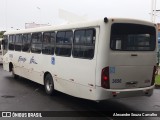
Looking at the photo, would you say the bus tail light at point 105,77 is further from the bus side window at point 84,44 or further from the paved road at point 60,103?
the paved road at point 60,103

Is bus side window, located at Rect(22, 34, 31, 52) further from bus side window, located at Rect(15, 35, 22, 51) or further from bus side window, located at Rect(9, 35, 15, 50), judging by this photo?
bus side window, located at Rect(9, 35, 15, 50)

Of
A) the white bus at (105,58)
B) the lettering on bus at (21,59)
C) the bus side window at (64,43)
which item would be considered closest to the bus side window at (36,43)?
the lettering on bus at (21,59)

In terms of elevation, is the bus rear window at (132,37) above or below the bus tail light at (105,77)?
above

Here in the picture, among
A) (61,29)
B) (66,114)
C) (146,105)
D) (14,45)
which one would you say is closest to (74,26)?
(61,29)

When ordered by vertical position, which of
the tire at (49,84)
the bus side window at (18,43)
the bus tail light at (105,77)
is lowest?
the tire at (49,84)

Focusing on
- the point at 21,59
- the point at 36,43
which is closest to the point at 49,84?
the point at 36,43

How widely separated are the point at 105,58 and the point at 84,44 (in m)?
1.16

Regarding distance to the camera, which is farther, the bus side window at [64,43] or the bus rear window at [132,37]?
the bus side window at [64,43]

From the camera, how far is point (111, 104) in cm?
1127

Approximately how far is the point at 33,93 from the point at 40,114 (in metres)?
3.83

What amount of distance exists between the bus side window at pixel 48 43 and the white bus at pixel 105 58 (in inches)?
8.9

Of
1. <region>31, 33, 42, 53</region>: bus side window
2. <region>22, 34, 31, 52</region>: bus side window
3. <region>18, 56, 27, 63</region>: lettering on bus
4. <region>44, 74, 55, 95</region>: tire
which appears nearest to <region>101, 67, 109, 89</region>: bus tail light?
<region>44, 74, 55, 95</region>: tire

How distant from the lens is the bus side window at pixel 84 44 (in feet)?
31.8

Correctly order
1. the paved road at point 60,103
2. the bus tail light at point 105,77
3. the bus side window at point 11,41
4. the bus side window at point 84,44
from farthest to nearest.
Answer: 1. the bus side window at point 11,41
2. the paved road at point 60,103
3. the bus side window at point 84,44
4. the bus tail light at point 105,77
